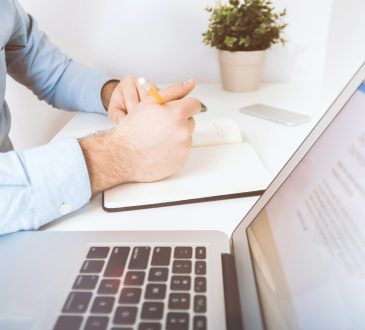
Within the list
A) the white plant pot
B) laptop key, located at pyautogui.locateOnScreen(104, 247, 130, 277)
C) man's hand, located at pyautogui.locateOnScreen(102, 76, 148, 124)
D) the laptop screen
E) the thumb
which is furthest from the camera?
the white plant pot

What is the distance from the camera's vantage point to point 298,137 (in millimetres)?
648

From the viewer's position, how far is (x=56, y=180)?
45 cm

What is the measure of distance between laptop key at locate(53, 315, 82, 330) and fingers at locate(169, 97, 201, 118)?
31cm

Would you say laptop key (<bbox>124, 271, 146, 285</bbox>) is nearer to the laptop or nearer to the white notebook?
the laptop

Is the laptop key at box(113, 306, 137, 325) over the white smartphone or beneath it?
over

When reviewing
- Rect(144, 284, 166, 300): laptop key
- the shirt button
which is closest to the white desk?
the shirt button

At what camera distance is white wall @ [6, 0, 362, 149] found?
1.00m

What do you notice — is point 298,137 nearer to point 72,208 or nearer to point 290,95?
point 290,95

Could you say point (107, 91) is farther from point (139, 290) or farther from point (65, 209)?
point (139, 290)

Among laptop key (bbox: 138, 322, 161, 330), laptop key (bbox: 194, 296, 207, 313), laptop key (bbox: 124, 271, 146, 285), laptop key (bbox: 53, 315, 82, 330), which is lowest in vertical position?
laptop key (bbox: 194, 296, 207, 313)

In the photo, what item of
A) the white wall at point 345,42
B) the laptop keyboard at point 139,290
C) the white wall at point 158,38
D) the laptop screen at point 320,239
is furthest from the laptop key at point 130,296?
the white wall at point 158,38

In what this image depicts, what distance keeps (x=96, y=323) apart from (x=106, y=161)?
9.6 inches

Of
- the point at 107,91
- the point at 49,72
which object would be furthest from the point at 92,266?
the point at 49,72

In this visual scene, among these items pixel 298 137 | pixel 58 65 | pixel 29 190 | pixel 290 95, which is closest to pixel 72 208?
pixel 29 190
